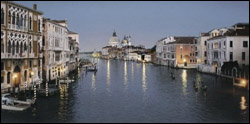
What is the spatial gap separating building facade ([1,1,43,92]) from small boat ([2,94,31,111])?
15.3 ft

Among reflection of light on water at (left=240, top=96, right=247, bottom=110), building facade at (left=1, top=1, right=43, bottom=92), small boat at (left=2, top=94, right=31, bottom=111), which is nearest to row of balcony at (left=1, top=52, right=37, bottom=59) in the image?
building facade at (left=1, top=1, right=43, bottom=92)

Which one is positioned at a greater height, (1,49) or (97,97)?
(1,49)

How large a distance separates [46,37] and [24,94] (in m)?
14.4

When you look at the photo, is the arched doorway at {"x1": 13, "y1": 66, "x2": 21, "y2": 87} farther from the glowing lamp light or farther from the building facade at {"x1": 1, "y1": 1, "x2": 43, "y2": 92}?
the glowing lamp light

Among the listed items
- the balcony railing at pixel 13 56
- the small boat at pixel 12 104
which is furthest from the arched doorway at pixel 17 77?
the small boat at pixel 12 104

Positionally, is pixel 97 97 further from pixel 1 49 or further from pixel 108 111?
pixel 1 49

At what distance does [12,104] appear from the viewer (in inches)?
913

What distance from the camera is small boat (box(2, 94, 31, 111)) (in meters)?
22.3

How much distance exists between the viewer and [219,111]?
2292cm

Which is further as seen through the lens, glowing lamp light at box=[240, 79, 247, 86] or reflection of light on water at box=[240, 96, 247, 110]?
Answer: glowing lamp light at box=[240, 79, 247, 86]

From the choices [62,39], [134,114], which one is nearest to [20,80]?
[134,114]

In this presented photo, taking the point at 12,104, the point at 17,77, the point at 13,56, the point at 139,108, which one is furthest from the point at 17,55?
the point at 139,108

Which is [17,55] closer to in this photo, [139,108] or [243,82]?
[139,108]

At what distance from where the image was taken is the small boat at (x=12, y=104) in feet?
73.1
